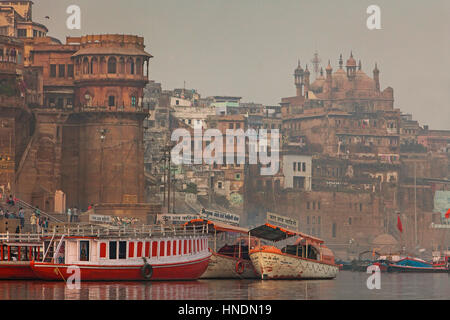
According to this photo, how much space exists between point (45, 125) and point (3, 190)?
12.7 metres

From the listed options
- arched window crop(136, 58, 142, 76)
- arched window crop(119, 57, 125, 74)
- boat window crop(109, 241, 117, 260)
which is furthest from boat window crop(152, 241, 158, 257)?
arched window crop(136, 58, 142, 76)

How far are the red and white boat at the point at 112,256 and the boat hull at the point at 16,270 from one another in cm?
93

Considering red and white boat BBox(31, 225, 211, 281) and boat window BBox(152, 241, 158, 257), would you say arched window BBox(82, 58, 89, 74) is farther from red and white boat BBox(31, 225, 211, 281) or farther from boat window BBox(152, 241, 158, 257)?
boat window BBox(152, 241, 158, 257)

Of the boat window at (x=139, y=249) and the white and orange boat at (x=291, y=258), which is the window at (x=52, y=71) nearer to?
the white and orange boat at (x=291, y=258)

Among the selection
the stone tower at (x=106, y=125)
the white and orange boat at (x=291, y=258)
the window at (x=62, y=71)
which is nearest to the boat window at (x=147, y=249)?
the white and orange boat at (x=291, y=258)

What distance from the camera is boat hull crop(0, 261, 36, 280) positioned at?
6419 cm

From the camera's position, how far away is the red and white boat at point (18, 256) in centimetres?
6425

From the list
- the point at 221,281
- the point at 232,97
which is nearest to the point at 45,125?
the point at 221,281

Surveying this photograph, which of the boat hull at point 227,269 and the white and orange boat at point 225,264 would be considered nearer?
the white and orange boat at point 225,264

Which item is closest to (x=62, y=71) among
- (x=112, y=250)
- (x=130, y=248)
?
(x=130, y=248)

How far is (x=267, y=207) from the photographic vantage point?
166 meters

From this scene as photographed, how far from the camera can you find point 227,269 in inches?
3002
